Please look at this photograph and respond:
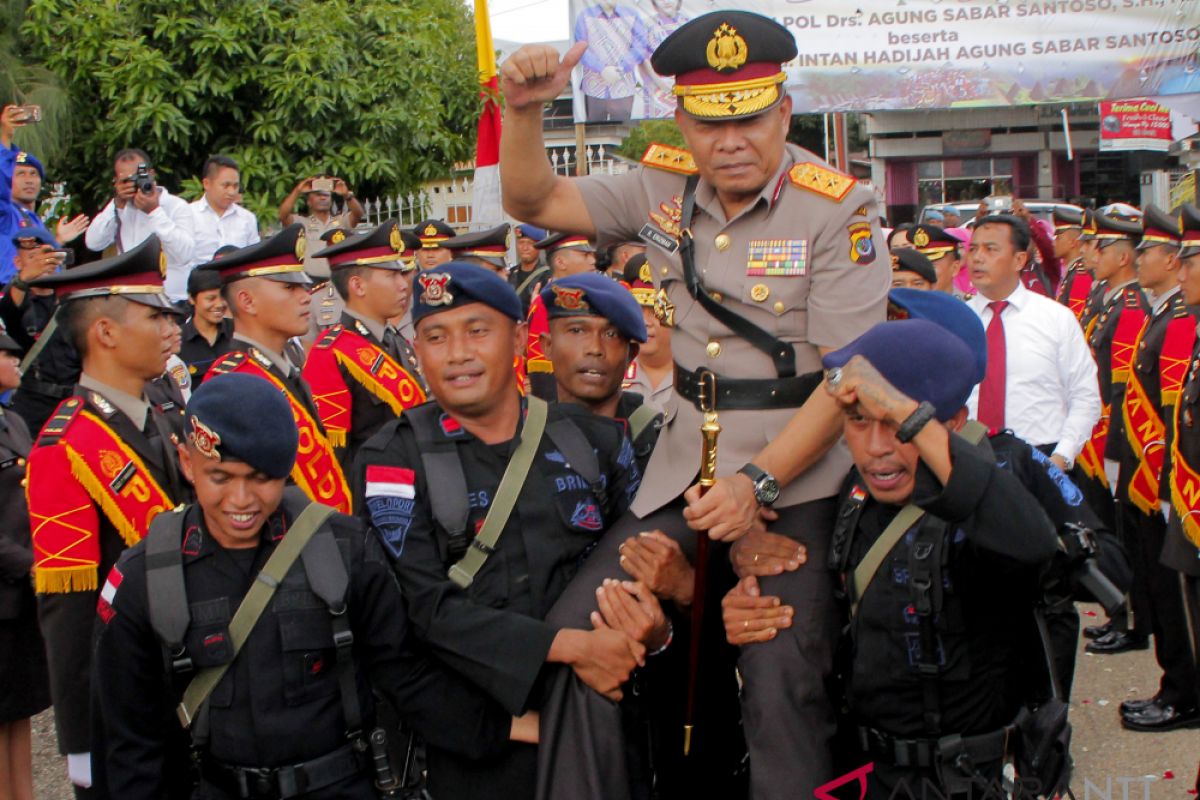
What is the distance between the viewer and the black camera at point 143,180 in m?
9.49

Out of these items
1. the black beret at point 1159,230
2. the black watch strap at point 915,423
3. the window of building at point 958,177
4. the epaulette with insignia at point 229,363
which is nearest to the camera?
the black watch strap at point 915,423

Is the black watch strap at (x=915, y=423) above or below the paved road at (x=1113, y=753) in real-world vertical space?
above

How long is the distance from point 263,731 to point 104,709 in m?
0.44

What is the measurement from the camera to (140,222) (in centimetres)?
971

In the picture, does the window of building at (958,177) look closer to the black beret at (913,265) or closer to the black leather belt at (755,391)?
the black beret at (913,265)

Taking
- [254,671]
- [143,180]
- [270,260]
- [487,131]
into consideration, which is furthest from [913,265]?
[143,180]

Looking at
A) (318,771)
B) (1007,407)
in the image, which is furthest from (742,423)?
(1007,407)

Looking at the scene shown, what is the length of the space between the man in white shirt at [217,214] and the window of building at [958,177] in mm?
24925

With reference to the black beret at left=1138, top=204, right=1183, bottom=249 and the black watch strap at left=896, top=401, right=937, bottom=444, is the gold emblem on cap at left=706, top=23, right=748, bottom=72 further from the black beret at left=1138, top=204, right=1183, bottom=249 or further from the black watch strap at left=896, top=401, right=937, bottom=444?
the black beret at left=1138, top=204, right=1183, bottom=249

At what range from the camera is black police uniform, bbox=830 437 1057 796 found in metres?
3.13

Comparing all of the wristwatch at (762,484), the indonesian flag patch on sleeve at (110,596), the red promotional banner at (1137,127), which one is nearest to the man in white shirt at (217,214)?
the indonesian flag patch on sleeve at (110,596)

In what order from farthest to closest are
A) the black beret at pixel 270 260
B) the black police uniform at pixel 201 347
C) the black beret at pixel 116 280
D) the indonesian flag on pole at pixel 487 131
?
the black police uniform at pixel 201 347 → the indonesian flag on pole at pixel 487 131 → the black beret at pixel 270 260 → the black beret at pixel 116 280

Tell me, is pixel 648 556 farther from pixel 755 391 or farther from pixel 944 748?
pixel 944 748

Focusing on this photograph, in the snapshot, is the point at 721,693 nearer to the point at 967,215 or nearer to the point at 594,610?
the point at 594,610
